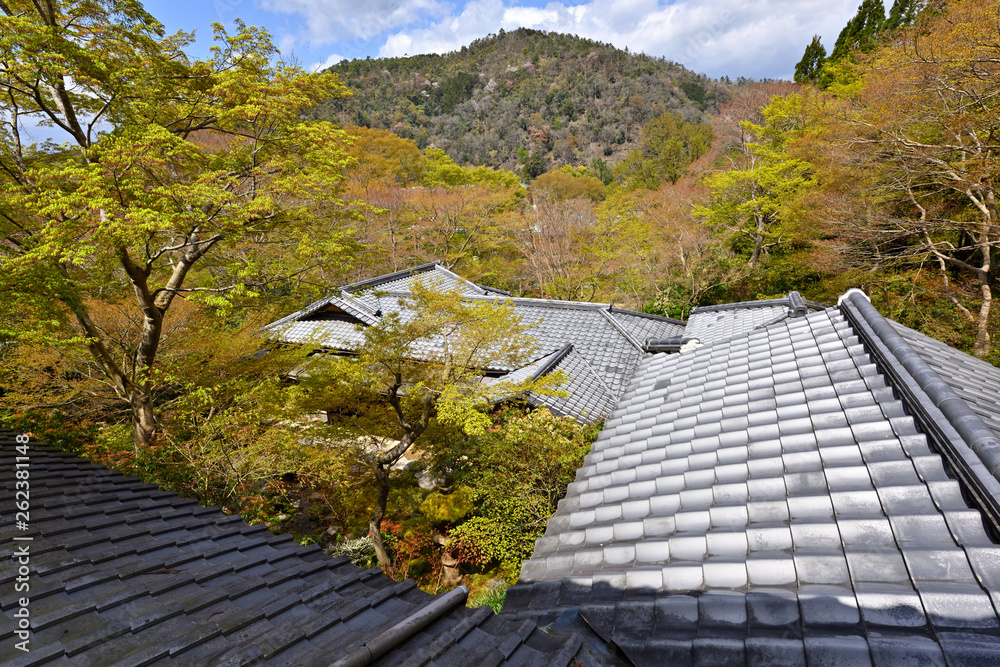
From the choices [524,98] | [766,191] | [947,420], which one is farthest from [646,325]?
[524,98]

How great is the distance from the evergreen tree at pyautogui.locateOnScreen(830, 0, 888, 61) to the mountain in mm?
29236

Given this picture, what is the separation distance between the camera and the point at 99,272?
27.3 ft

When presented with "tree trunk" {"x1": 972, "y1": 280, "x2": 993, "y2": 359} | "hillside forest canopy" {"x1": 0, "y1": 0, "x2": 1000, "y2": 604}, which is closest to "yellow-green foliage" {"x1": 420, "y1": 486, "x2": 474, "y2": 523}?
"hillside forest canopy" {"x1": 0, "y1": 0, "x2": 1000, "y2": 604}

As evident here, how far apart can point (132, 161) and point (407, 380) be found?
20.0 ft

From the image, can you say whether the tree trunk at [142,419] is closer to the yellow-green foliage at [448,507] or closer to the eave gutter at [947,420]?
the yellow-green foliage at [448,507]

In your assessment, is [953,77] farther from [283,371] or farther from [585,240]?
[283,371]

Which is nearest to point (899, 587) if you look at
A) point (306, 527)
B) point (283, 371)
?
point (306, 527)

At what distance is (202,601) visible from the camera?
2.71 metres

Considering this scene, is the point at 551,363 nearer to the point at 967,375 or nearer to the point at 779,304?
the point at 967,375

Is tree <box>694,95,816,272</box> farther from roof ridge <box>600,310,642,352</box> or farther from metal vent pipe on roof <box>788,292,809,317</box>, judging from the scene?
roof ridge <box>600,310,642,352</box>

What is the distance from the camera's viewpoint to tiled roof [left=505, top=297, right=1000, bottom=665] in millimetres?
1938

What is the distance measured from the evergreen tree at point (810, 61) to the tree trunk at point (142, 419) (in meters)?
44.7

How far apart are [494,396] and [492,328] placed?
1391mm

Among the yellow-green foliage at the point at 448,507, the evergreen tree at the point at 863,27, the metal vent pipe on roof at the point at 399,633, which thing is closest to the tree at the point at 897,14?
the evergreen tree at the point at 863,27
